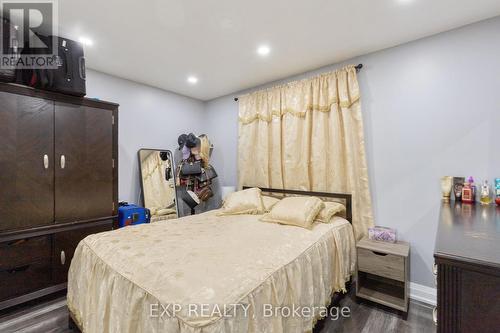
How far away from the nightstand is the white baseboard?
132 mm

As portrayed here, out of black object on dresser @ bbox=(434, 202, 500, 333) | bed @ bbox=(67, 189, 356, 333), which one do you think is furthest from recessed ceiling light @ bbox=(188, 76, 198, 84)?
black object on dresser @ bbox=(434, 202, 500, 333)

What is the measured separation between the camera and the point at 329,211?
255 cm

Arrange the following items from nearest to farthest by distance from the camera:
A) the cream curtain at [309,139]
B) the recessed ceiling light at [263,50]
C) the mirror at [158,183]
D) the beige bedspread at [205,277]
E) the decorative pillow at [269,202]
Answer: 1. the beige bedspread at [205,277]
2. the recessed ceiling light at [263,50]
3. the cream curtain at [309,139]
4. the decorative pillow at [269,202]
5. the mirror at [158,183]

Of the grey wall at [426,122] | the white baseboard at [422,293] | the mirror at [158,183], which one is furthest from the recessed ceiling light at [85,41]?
the white baseboard at [422,293]

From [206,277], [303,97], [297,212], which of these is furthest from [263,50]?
[206,277]

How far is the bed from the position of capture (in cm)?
114

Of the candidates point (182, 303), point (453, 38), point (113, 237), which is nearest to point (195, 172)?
point (113, 237)

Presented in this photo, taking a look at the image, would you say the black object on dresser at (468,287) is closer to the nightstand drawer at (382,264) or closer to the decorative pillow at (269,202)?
the nightstand drawer at (382,264)

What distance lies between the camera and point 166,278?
50.1 inches

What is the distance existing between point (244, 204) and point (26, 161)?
224cm

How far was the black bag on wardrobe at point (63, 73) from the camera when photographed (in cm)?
221

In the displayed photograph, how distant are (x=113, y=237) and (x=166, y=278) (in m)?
0.93

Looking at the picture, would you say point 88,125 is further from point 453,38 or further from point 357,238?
point 453,38

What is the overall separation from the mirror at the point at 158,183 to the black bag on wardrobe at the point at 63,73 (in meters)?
1.28
